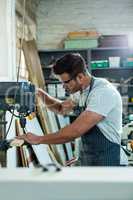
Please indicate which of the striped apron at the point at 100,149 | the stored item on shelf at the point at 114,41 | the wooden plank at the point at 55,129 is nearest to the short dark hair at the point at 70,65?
the striped apron at the point at 100,149

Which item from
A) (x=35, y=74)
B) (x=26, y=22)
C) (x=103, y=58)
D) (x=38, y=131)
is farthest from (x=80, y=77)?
(x=103, y=58)

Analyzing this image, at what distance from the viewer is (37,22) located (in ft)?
18.7

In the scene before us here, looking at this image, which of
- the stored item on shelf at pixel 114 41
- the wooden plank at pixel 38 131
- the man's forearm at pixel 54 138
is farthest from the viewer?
the stored item on shelf at pixel 114 41

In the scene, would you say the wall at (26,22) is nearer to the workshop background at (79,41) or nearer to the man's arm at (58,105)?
the workshop background at (79,41)

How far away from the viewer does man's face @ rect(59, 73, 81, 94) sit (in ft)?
6.74

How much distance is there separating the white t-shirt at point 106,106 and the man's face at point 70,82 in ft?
0.21

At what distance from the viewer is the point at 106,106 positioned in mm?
1939

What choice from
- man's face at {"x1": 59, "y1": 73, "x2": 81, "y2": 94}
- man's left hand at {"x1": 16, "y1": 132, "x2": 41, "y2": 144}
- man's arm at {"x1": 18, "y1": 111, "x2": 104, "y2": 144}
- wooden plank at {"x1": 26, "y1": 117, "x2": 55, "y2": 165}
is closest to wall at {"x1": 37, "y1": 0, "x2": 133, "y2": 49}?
wooden plank at {"x1": 26, "y1": 117, "x2": 55, "y2": 165}

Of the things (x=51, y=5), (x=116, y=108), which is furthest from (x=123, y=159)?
(x=51, y=5)

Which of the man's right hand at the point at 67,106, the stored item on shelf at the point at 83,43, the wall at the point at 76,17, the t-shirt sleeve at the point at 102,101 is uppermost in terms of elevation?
the wall at the point at 76,17

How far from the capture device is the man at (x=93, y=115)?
74.8 inches

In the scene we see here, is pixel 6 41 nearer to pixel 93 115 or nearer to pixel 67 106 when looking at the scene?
pixel 67 106

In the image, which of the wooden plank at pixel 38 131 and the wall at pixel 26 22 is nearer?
the wooden plank at pixel 38 131

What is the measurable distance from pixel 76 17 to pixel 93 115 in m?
4.09
